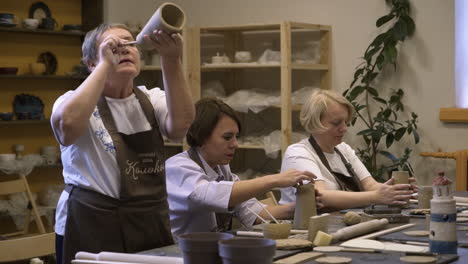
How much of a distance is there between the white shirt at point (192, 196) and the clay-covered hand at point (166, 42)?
540mm

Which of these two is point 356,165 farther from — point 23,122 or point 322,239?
point 23,122

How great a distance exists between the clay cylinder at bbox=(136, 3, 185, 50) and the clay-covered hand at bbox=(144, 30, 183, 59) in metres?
0.02

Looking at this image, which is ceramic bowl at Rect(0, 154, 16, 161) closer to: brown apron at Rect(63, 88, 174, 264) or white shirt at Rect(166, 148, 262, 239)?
white shirt at Rect(166, 148, 262, 239)

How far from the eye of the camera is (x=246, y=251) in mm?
1516

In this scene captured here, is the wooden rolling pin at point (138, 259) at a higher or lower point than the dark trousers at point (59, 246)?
higher

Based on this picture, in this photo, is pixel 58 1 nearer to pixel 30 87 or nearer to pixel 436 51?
pixel 30 87

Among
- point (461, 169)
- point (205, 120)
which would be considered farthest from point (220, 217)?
point (461, 169)

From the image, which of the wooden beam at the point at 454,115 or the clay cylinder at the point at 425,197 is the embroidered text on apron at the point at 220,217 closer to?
the clay cylinder at the point at 425,197

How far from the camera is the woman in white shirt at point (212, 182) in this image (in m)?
2.65

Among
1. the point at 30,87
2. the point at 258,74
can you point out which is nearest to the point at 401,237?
the point at 258,74

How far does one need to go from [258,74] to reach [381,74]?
988 millimetres

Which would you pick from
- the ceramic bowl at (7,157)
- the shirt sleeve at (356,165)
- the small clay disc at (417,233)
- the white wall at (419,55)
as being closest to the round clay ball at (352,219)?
the small clay disc at (417,233)

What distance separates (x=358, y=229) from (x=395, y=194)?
26.3 inches

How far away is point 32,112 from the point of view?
17.3 ft
